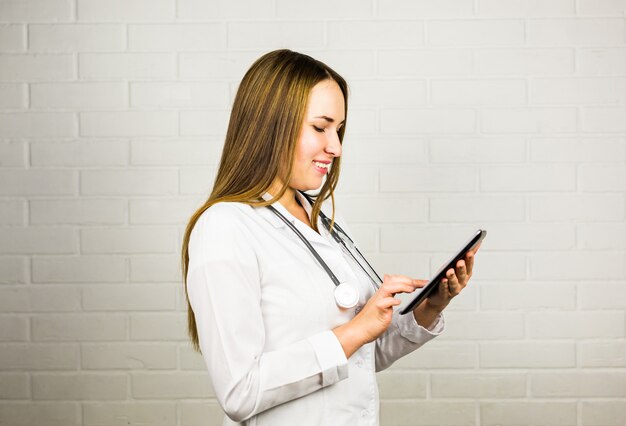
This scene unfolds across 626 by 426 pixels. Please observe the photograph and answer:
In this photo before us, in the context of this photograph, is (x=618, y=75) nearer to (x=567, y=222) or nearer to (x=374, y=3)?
(x=567, y=222)

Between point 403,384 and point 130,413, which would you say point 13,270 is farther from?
point 403,384

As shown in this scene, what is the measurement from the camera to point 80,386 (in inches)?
94.7

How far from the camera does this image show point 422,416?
7.86 feet

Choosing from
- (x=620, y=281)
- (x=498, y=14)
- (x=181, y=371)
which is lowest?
(x=181, y=371)

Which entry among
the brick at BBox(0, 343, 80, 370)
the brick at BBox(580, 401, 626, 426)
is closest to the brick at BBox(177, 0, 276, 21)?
the brick at BBox(0, 343, 80, 370)

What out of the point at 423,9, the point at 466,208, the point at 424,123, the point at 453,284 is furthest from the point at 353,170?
the point at 453,284

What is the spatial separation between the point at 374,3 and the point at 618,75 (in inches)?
39.4

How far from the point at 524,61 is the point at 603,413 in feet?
4.70

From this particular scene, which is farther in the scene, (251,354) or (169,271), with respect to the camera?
(169,271)

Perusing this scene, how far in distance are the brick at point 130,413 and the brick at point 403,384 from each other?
0.84 meters

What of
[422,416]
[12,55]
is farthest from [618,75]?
[12,55]

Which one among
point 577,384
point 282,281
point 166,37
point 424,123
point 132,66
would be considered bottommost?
point 577,384

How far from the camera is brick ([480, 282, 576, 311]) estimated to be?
2.39 m

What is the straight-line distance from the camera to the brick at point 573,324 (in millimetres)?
2396
